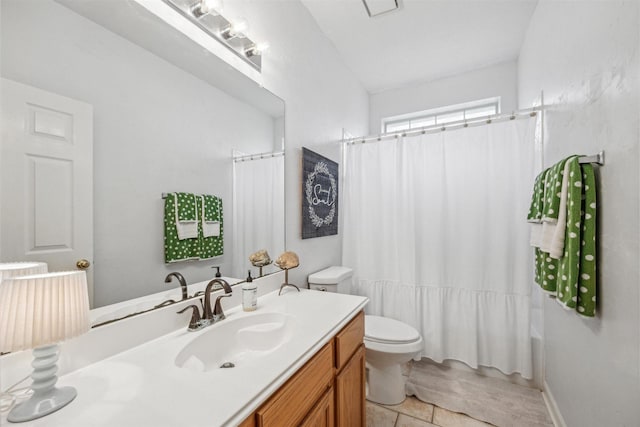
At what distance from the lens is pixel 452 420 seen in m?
1.65

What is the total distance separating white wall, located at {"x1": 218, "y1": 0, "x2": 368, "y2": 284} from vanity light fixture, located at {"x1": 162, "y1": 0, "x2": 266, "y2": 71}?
0.09m

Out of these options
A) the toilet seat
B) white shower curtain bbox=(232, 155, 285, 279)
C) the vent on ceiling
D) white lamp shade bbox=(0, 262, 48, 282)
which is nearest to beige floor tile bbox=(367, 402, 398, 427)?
the toilet seat

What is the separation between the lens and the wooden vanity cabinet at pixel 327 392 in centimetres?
75

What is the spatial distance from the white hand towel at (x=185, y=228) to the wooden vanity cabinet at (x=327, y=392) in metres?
0.66

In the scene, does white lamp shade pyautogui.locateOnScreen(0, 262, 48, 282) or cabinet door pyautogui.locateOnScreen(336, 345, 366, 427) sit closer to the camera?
white lamp shade pyautogui.locateOnScreen(0, 262, 48, 282)

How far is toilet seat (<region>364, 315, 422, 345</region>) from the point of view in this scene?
169 cm

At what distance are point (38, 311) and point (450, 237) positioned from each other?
2.27m

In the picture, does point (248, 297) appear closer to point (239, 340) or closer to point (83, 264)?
point (239, 340)

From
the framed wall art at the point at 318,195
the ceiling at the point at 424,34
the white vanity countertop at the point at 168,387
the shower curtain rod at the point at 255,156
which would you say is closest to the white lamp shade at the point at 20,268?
the white vanity countertop at the point at 168,387

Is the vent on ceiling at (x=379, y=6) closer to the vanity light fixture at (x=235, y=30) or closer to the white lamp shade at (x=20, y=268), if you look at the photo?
the vanity light fixture at (x=235, y=30)

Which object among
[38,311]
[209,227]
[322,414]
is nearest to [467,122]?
[209,227]

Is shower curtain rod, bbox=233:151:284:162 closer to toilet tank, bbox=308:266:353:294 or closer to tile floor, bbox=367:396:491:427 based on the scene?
toilet tank, bbox=308:266:353:294

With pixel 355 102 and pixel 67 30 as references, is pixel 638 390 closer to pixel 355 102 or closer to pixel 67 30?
pixel 67 30

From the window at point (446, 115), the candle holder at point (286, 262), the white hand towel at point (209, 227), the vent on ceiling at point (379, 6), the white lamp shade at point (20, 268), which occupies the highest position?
the vent on ceiling at point (379, 6)
